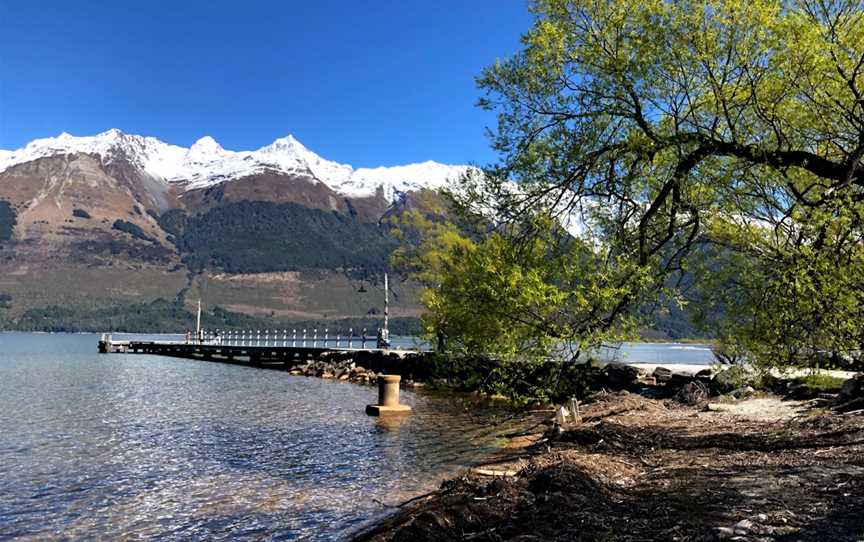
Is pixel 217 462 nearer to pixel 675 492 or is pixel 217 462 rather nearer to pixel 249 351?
pixel 675 492

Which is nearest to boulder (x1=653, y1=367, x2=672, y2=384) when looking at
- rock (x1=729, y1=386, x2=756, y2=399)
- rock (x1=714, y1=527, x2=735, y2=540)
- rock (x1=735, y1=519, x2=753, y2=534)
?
rock (x1=729, y1=386, x2=756, y2=399)

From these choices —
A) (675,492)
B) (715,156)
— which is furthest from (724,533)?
(715,156)

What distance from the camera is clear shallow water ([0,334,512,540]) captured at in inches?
555

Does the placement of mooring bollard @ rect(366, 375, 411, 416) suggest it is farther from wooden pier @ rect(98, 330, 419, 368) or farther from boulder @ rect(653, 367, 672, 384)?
wooden pier @ rect(98, 330, 419, 368)

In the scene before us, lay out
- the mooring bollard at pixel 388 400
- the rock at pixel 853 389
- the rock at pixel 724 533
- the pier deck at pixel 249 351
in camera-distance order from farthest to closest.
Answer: the pier deck at pixel 249 351, the mooring bollard at pixel 388 400, the rock at pixel 853 389, the rock at pixel 724 533

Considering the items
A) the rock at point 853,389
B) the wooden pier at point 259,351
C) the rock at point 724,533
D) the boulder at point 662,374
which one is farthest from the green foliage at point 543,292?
the wooden pier at point 259,351

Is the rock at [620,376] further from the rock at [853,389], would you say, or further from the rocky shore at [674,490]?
the rocky shore at [674,490]

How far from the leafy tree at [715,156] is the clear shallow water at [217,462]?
7776 mm

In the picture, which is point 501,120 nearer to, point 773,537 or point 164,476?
point 773,537

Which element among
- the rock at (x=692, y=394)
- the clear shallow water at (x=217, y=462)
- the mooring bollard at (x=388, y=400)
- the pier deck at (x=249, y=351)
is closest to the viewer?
the clear shallow water at (x=217, y=462)

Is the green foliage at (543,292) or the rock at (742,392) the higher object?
the green foliage at (543,292)

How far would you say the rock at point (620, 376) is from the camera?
3325 cm

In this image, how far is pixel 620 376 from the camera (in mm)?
33781

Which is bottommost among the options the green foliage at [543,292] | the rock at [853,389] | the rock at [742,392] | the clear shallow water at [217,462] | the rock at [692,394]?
the clear shallow water at [217,462]
